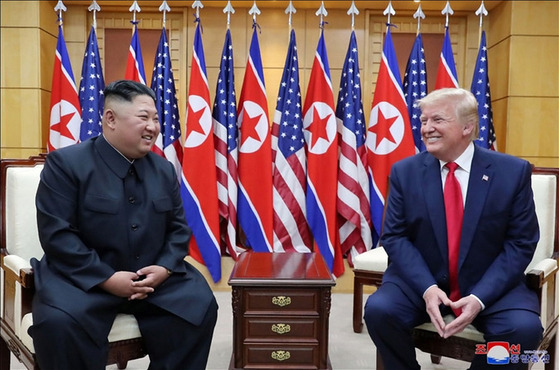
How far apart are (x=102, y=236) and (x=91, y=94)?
110 inches

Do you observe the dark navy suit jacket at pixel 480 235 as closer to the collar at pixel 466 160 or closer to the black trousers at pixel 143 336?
the collar at pixel 466 160

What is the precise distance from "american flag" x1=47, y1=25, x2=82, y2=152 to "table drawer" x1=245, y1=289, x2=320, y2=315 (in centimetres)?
268

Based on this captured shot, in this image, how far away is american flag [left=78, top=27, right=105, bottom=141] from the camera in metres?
4.49

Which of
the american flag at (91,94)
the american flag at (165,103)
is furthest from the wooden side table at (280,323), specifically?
the american flag at (91,94)

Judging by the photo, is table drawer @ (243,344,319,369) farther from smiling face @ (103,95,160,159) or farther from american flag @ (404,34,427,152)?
american flag @ (404,34,427,152)

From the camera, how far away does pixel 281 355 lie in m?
2.66

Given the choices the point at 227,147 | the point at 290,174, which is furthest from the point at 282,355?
the point at 227,147

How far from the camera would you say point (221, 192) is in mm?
4535

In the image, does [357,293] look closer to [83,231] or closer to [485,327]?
[485,327]

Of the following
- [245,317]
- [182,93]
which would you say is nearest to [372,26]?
[182,93]

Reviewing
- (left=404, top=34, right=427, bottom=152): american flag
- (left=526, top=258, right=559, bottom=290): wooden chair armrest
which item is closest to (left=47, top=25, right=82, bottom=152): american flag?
(left=404, top=34, right=427, bottom=152): american flag

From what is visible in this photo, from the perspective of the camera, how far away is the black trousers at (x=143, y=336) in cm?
187

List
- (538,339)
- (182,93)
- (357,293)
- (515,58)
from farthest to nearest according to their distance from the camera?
1. (182,93)
2. (515,58)
3. (357,293)
4. (538,339)

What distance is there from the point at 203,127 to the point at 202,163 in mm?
306
